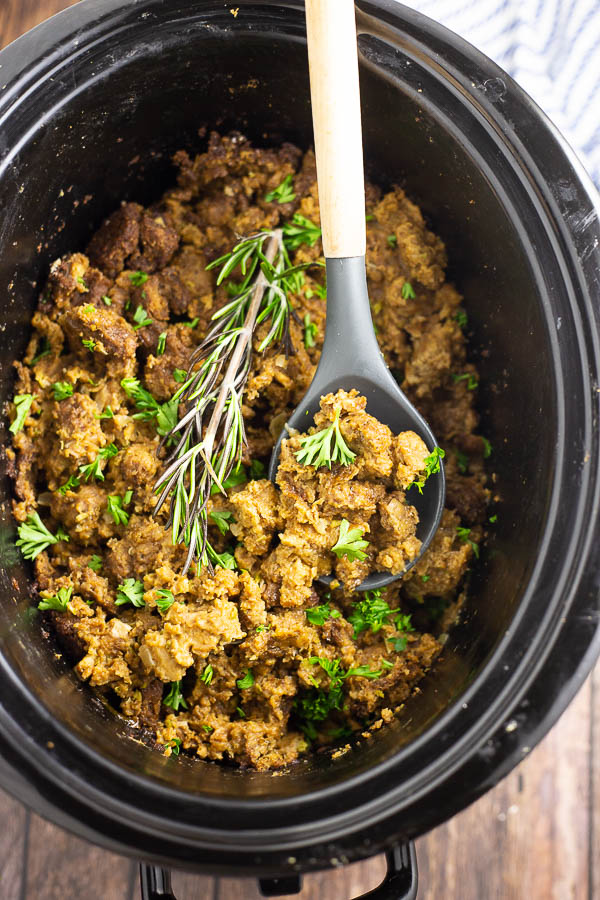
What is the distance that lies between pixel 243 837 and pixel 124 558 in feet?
2.11

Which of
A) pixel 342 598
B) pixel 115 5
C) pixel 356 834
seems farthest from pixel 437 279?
pixel 356 834

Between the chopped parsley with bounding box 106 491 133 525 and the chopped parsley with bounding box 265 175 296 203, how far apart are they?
83cm

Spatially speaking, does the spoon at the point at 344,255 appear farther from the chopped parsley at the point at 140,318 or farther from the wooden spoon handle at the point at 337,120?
the chopped parsley at the point at 140,318

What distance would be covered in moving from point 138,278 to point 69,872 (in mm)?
1784

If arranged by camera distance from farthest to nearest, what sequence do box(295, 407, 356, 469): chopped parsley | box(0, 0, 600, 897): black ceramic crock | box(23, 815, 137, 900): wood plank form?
box(23, 815, 137, 900): wood plank → box(295, 407, 356, 469): chopped parsley → box(0, 0, 600, 897): black ceramic crock

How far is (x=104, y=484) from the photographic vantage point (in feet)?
5.82

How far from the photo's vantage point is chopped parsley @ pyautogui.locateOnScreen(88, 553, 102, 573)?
1.73m

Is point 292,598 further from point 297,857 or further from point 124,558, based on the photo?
point 297,857

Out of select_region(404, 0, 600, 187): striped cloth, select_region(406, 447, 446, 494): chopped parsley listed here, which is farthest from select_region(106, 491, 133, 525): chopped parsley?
select_region(404, 0, 600, 187): striped cloth

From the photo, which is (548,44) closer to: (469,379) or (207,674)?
(469,379)

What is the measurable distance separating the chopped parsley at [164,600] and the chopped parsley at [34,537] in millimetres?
301

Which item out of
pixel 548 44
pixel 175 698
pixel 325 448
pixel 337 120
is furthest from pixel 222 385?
pixel 548 44

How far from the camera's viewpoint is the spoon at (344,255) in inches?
58.2

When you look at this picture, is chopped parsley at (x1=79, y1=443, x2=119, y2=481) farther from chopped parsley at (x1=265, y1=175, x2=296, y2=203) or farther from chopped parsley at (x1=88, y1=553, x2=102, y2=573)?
chopped parsley at (x1=265, y1=175, x2=296, y2=203)
